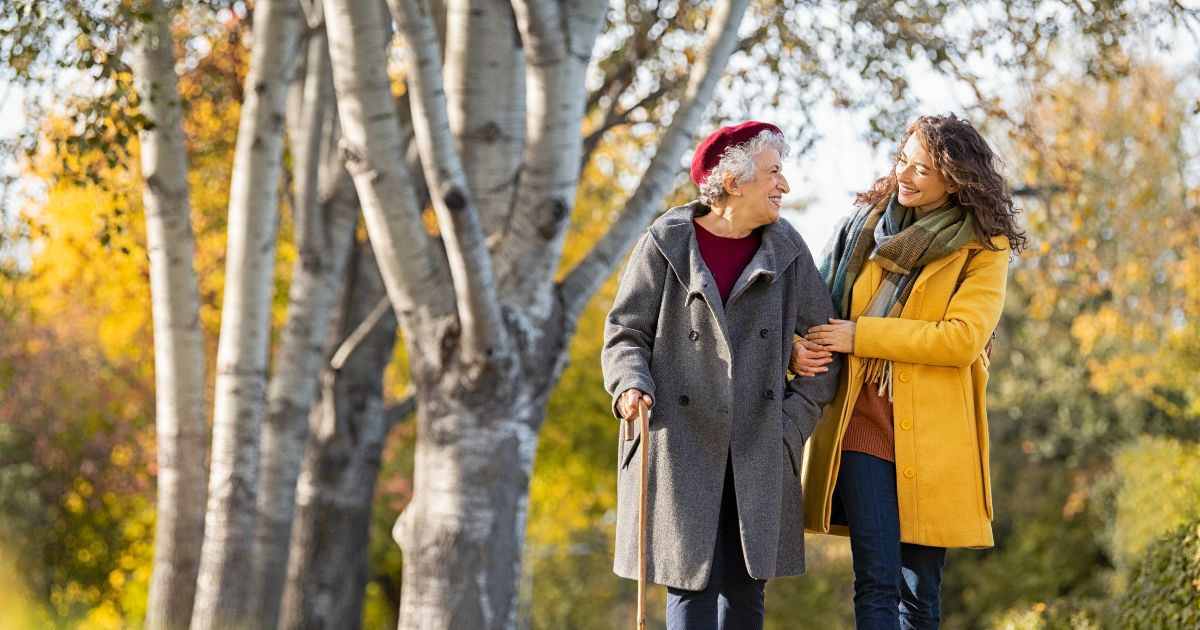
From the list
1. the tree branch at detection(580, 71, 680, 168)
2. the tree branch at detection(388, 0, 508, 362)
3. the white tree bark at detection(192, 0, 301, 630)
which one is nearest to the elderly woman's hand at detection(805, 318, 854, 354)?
the tree branch at detection(388, 0, 508, 362)

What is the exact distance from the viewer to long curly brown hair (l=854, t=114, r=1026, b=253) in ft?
13.6

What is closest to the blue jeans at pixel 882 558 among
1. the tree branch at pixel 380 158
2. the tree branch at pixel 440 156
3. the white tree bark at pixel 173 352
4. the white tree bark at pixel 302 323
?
the tree branch at pixel 440 156

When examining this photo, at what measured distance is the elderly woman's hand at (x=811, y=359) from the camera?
4160 millimetres

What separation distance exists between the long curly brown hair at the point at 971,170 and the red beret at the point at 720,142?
0.47 metres

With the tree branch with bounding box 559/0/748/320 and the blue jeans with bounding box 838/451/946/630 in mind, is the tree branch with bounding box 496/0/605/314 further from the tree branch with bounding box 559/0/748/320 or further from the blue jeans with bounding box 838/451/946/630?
the blue jeans with bounding box 838/451/946/630

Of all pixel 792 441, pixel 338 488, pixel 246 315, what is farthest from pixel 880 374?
pixel 338 488

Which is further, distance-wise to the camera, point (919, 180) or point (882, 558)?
point (919, 180)

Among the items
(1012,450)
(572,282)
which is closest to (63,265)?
(572,282)

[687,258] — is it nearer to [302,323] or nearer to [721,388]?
[721,388]

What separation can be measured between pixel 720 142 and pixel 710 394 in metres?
0.79

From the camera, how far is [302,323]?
29.9 feet

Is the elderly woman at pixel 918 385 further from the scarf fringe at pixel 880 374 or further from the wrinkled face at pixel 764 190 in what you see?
the wrinkled face at pixel 764 190

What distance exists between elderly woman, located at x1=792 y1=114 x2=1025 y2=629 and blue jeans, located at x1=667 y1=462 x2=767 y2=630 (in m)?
0.28

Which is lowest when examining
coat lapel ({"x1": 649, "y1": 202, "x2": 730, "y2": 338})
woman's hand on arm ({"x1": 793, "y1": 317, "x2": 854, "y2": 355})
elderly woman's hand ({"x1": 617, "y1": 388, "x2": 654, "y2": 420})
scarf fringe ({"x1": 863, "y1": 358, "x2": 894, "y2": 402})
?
elderly woman's hand ({"x1": 617, "y1": 388, "x2": 654, "y2": 420})
